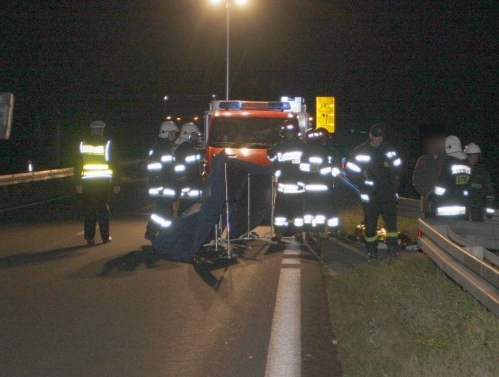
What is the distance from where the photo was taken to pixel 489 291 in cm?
685

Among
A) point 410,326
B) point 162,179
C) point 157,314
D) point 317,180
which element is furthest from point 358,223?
point 410,326

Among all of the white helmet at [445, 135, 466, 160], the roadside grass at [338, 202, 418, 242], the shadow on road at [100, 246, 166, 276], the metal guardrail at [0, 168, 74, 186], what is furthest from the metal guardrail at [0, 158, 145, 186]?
the white helmet at [445, 135, 466, 160]

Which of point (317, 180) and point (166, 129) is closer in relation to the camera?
point (166, 129)

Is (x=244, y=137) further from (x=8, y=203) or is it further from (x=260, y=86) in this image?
(x=260, y=86)

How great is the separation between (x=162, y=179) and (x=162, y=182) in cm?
5

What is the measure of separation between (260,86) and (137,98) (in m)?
12.4

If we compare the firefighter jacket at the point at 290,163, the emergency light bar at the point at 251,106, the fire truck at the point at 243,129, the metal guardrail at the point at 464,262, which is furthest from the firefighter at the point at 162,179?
the emergency light bar at the point at 251,106

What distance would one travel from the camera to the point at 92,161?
48.9 ft

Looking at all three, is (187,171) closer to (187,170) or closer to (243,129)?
(187,170)

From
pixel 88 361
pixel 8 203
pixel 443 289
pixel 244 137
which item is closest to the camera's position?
pixel 88 361

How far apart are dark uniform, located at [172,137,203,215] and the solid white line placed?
3684mm

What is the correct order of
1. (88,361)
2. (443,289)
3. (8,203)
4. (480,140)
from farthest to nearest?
(480,140)
(8,203)
(443,289)
(88,361)

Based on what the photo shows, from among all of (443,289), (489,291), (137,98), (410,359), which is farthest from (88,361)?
(137,98)

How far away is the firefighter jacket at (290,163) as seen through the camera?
14.7m
